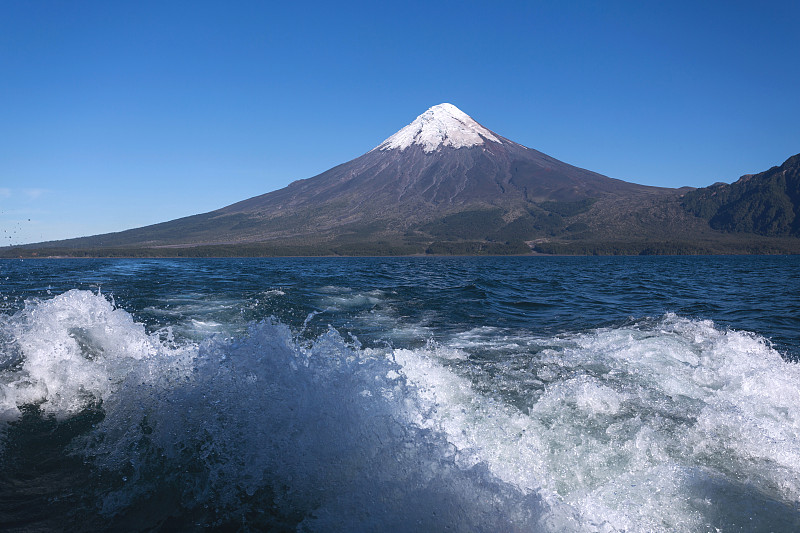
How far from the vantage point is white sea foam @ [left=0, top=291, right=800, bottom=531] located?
363cm

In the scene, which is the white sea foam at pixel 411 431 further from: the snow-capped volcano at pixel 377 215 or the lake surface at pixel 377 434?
the snow-capped volcano at pixel 377 215

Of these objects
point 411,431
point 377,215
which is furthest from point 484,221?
point 411,431

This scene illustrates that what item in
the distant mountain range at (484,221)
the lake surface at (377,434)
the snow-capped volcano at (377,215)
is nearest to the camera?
the lake surface at (377,434)

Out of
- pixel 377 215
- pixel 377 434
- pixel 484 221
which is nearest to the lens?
pixel 377 434

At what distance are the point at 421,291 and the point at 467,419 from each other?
14.7 m

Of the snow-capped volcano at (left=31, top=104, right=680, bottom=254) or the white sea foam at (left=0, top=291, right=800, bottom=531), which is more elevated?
the snow-capped volcano at (left=31, top=104, right=680, bottom=254)

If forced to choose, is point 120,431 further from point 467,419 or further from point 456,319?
point 456,319

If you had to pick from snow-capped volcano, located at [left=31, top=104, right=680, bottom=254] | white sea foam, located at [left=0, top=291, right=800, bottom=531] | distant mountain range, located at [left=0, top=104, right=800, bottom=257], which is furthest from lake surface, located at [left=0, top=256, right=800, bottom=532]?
snow-capped volcano, located at [left=31, top=104, right=680, bottom=254]

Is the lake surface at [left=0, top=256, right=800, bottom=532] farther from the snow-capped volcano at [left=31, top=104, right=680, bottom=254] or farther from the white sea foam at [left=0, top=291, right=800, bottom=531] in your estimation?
the snow-capped volcano at [left=31, top=104, right=680, bottom=254]

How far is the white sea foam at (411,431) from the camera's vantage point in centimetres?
363

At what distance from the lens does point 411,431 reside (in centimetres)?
432

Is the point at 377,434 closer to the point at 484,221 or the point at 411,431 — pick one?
the point at 411,431

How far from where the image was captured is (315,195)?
617 ft

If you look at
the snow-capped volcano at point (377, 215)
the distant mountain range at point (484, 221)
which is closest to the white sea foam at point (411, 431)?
the distant mountain range at point (484, 221)
